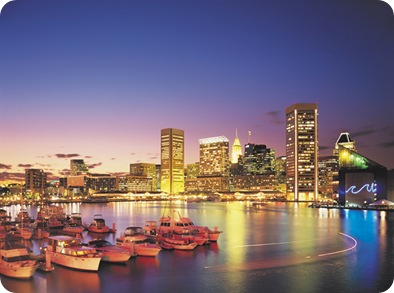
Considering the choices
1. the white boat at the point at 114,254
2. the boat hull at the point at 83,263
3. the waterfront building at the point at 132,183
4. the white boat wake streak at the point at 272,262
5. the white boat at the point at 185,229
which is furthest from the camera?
the waterfront building at the point at 132,183

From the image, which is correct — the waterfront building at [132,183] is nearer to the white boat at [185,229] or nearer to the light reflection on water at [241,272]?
the white boat at [185,229]

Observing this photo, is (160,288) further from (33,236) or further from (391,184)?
(391,184)

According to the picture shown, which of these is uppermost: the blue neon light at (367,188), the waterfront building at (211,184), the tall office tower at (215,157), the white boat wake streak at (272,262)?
the tall office tower at (215,157)

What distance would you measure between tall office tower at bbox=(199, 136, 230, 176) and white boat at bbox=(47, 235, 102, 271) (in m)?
114

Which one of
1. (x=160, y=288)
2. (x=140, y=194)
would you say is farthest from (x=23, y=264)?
(x=140, y=194)

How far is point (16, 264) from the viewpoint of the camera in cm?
1002

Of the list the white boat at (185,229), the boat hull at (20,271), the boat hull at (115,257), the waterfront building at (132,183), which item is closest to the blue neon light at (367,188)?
the white boat at (185,229)

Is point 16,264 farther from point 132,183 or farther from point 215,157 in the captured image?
point 215,157

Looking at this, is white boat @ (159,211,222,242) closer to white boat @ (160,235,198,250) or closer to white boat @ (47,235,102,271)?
white boat @ (160,235,198,250)

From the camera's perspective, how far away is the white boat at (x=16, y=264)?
9.88 m

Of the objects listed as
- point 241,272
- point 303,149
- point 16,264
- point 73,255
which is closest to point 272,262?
point 241,272

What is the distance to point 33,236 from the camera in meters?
17.7

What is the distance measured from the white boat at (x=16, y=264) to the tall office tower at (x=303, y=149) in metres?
79.8

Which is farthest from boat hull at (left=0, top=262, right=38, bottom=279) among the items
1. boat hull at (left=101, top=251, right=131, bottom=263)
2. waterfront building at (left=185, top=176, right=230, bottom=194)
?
waterfront building at (left=185, top=176, right=230, bottom=194)
